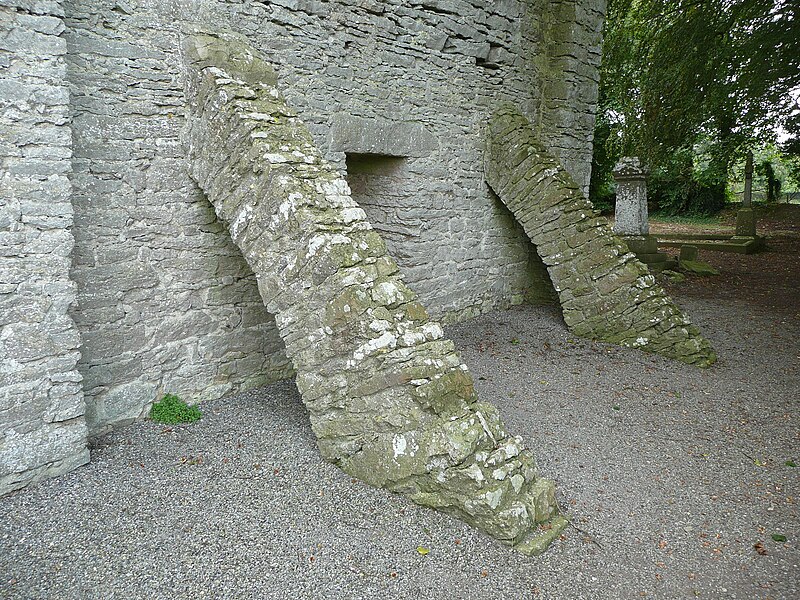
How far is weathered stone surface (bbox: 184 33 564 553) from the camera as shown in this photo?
3438 millimetres

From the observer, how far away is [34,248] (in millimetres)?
3510

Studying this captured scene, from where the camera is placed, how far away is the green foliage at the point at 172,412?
180 inches

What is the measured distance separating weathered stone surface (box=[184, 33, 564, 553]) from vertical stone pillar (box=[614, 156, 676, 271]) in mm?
8903

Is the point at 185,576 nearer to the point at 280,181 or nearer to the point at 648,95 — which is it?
the point at 280,181

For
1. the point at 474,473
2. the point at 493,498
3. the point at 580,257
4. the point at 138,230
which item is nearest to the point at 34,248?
the point at 138,230

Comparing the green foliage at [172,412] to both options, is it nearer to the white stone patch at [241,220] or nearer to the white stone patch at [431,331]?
the white stone patch at [241,220]

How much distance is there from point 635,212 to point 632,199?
0.27 meters

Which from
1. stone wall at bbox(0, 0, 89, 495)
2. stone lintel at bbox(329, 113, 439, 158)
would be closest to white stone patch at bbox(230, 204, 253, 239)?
stone wall at bbox(0, 0, 89, 495)

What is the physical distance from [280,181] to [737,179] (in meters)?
21.2

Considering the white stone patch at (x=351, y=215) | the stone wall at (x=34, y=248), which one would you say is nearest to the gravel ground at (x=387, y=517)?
the stone wall at (x=34, y=248)

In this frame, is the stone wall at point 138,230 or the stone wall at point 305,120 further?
the stone wall at point 305,120

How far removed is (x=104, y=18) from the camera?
4008 millimetres

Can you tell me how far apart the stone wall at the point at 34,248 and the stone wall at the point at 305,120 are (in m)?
0.47

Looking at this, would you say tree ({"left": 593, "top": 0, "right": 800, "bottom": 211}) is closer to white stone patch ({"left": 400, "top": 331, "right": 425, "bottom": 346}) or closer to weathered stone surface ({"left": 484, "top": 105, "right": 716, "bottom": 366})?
weathered stone surface ({"left": 484, "top": 105, "right": 716, "bottom": 366})
